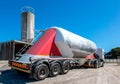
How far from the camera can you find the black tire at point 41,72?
8.97m

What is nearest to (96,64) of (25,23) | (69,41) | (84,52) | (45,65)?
(84,52)

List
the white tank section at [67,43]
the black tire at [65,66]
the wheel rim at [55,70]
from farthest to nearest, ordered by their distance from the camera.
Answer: the white tank section at [67,43] < the black tire at [65,66] < the wheel rim at [55,70]

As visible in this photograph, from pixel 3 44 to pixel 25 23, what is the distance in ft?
30.6

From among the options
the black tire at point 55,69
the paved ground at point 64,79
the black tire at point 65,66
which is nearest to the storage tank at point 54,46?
the black tire at point 65,66

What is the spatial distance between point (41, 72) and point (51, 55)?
7.41ft

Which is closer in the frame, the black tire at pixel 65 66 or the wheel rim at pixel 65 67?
the black tire at pixel 65 66

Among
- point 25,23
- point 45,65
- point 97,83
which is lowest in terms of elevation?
point 97,83

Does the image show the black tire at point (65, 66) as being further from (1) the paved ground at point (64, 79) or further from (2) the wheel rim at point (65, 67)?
(1) the paved ground at point (64, 79)

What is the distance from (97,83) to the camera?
353 inches

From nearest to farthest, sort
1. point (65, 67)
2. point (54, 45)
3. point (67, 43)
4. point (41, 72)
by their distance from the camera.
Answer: point (41, 72) < point (65, 67) < point (54, 45) < point (67, 43)

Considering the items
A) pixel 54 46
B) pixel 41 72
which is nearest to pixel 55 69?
pixel 41 72

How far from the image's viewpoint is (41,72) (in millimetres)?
9375

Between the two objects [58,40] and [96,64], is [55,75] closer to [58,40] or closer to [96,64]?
[58,40]

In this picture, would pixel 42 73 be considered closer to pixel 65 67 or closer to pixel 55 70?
pixel 55 70
